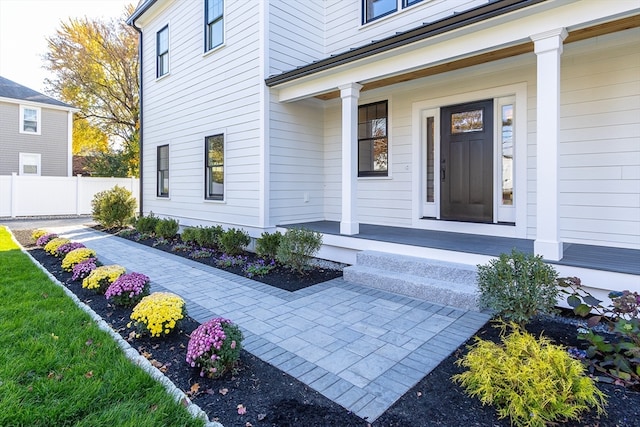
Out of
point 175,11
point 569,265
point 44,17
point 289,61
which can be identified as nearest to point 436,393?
point 569,265

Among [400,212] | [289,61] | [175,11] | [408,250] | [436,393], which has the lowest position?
[436,393]

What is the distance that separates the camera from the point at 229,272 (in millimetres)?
5836

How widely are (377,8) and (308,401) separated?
7.26 metres

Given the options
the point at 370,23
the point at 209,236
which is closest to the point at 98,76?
the point at 209,236

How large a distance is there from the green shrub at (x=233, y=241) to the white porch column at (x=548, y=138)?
4.88 m

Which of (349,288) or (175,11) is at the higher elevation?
(175,11)

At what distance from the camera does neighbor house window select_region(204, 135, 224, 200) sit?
8.17m

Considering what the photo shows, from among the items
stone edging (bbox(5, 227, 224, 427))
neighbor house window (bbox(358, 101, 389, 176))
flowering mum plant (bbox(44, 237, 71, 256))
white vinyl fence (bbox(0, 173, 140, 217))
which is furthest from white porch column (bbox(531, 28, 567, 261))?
white vinyl fence (bbox(0, 173, 140, 217))

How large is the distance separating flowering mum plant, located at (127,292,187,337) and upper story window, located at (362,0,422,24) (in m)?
6.50

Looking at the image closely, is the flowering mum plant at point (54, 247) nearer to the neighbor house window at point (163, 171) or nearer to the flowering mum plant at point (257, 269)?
the flowering mum plant at point (257, 269)

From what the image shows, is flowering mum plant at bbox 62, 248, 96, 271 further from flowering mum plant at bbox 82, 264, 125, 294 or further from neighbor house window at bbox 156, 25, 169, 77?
neighbor house window at bbox 156, 25, 169, 77

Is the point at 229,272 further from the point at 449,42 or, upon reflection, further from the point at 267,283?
the point at 449,42

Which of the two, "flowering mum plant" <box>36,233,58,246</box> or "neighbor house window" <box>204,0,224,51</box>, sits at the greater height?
"neighbor house window" <box>204,0,224,51</box>

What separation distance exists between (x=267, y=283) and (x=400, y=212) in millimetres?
3055
